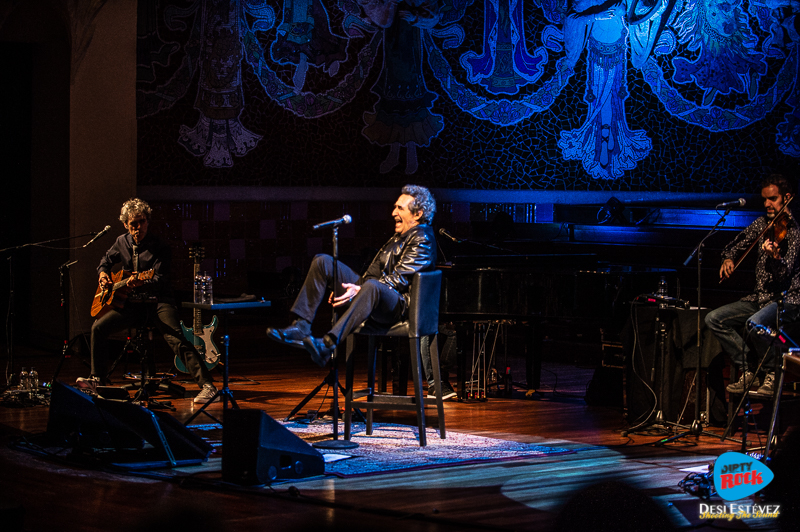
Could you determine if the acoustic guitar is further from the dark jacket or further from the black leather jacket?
the black leather jacket

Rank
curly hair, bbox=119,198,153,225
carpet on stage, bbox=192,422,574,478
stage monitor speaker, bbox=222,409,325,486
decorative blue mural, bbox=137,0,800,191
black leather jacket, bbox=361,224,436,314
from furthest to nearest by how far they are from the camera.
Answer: decorative blue mural, bbox=137,0,800,191 → curly hair, bbox=119,198,153,225 → black leather jacket, bbox=361,224,436,314 → carpet on stage, bbox=192,422,574,478 → stage monitor speaker, bbox=222,409,325,486

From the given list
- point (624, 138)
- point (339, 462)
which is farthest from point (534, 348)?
point (624, 138)

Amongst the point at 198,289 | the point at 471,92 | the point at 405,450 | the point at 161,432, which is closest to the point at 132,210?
the point at 198,289

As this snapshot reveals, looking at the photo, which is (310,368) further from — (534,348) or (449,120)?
(449,120)

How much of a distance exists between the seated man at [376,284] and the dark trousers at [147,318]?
1482 millimetres

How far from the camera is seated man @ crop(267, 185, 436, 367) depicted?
5031 millimetres

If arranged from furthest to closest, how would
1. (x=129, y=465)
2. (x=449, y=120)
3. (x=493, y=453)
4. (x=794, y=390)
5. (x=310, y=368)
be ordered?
(x=449, y=120), (x=310, y=368), (x=794, y=390), (x=493, y=453), (x=129, y=465)

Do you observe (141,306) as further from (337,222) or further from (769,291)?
(769,291)

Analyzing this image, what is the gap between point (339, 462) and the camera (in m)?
4.75

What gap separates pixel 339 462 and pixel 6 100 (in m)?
5.96

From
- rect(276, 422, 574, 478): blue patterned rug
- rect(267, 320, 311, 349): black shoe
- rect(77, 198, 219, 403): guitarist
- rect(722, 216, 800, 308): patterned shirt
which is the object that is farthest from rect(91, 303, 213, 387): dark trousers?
rect(722, 216, 800, 308): patterned shirt

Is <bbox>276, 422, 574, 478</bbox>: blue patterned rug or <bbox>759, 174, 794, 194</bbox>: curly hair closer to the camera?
<bbox>276, 422, 574, 478</bbox>: blue patterned rug

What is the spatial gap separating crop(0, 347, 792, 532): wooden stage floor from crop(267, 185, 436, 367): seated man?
0.88 metres

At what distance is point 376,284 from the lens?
5.14 meters
